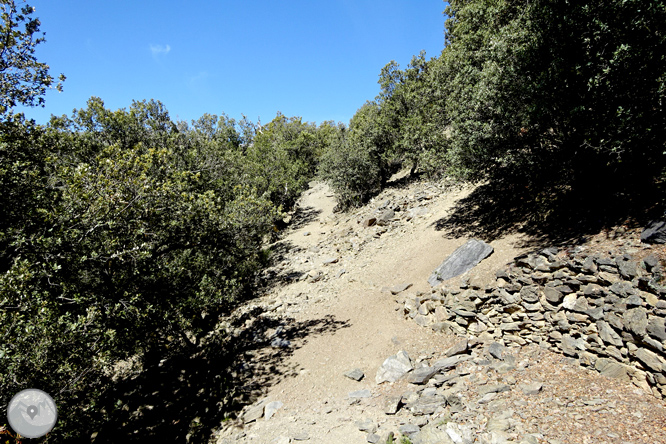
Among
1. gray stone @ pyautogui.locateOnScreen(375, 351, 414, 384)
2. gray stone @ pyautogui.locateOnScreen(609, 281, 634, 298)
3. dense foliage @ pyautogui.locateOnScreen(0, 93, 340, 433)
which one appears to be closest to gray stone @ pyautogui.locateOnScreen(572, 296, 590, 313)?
gray stone @ pyautogui.locateOnScreen(609, 281, 634, 298)

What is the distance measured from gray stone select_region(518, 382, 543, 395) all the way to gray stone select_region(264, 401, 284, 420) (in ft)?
21.2

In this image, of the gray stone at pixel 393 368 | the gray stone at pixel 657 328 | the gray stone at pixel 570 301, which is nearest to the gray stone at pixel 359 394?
the gray stone at pixel 393 368

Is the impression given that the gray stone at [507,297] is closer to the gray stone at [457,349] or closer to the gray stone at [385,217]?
the gray stone at [457,349]

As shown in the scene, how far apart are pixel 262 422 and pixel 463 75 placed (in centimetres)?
1490

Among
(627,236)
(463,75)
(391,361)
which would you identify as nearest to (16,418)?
(391,361)

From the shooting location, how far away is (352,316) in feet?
44.7

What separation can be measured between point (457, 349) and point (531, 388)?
92.4 inches

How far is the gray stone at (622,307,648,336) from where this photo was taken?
6771 millimetres

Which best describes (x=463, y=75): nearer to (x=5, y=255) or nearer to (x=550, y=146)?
Result: (x=550, y=146)

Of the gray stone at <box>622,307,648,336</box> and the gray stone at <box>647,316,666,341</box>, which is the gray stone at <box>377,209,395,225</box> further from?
the gray stone at <box>647,316,666,341</box>

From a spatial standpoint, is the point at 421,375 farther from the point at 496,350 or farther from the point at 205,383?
the point at 205,383

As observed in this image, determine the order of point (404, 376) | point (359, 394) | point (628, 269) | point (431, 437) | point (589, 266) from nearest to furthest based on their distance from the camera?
point (431, 437)
point (628, 269)
point (589, 266)
point (359, 394)
point (404, 376)

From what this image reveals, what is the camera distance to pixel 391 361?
9617 mm

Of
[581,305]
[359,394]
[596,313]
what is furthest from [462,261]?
[359,394]
